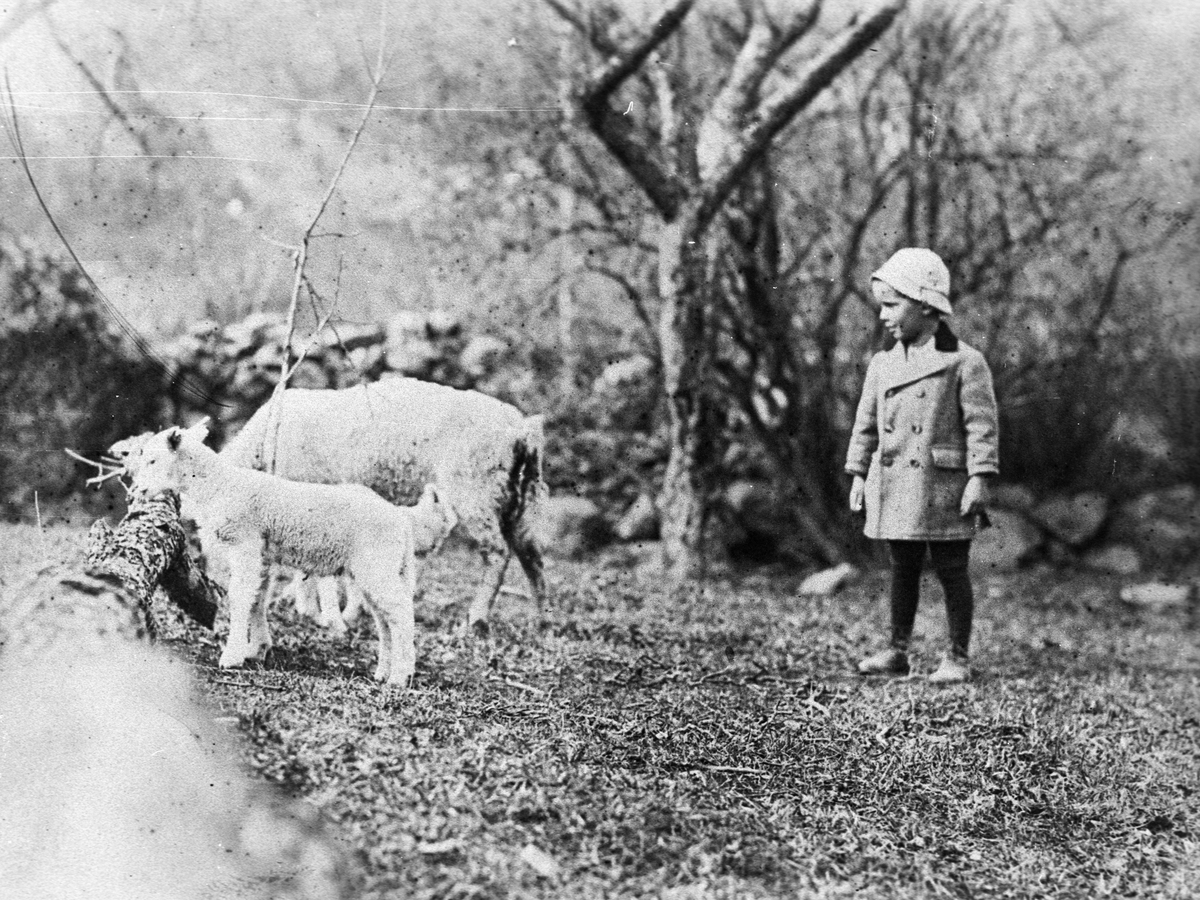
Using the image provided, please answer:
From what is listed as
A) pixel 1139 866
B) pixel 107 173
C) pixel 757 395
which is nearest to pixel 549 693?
pixel 1139 866

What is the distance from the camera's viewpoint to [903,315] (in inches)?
182

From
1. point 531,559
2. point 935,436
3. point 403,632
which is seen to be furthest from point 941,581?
point 403,632

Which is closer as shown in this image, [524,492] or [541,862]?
[541,862]

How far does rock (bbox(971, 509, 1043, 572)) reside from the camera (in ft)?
25.4

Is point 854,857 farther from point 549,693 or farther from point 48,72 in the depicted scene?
point 48,72

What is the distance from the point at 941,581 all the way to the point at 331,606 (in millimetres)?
2453

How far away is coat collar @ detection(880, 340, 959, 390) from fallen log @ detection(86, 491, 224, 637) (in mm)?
2693

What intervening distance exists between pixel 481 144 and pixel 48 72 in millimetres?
1727

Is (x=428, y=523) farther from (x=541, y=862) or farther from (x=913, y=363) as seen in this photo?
(x=913, y=363)

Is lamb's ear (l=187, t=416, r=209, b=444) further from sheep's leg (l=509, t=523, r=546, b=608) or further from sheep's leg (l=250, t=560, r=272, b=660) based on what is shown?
sheep's leg (l=509, t=523, r=546, b=608)

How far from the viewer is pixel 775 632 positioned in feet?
17.6

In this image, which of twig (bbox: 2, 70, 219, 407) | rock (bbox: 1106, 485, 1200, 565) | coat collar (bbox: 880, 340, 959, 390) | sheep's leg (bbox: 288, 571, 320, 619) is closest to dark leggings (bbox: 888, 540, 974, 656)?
coat collar (bbox: 880, 340, 959, 390)

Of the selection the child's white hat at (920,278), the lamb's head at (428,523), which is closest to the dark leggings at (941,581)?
the child's white hat at (920,278)

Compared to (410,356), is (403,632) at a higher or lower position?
lower
